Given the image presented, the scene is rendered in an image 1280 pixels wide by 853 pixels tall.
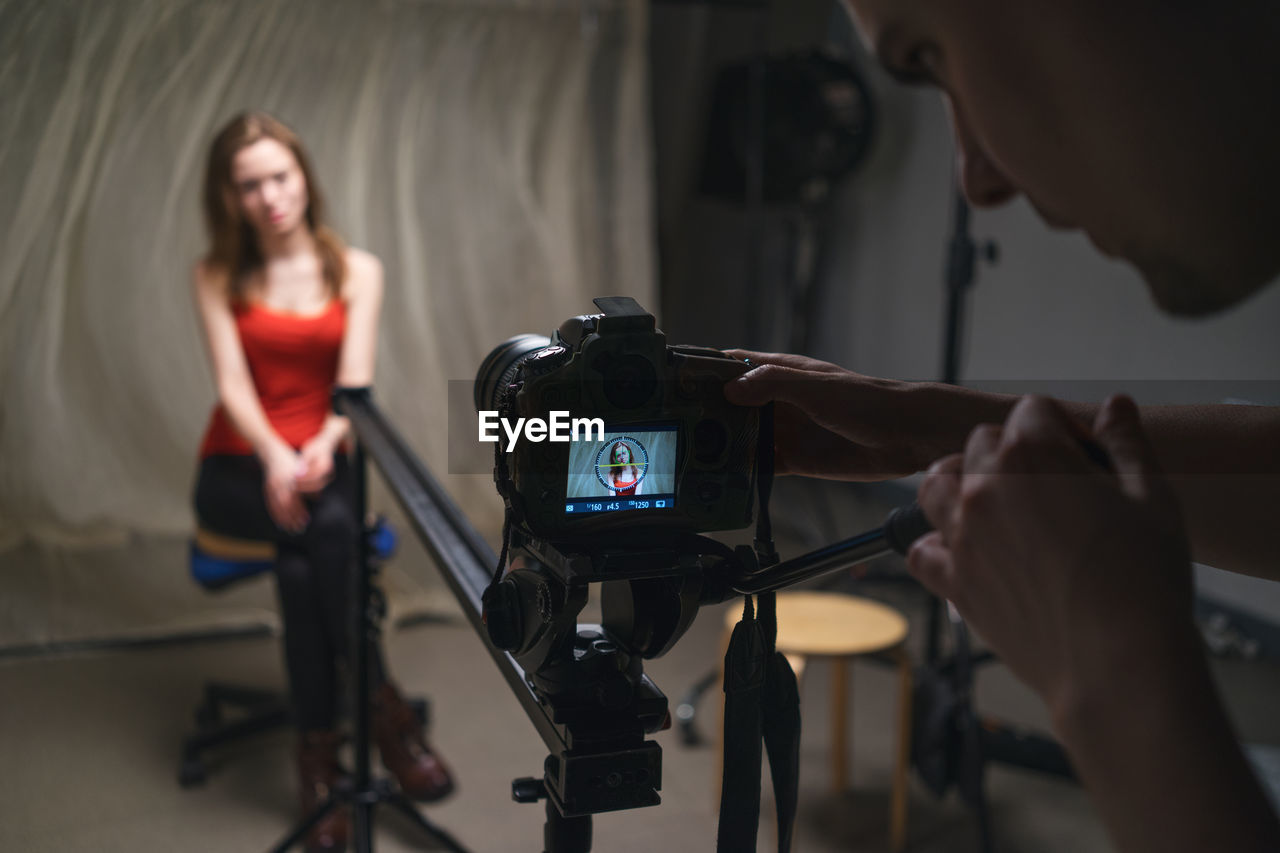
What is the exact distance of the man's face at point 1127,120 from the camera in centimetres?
34

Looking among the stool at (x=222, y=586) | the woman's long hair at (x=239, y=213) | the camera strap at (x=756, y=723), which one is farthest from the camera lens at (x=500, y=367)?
the woman's long hair at (x=239, y=213)

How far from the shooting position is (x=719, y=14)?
3.84 meters

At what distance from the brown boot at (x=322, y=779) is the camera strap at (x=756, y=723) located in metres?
1.45

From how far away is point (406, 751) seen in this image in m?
2.03

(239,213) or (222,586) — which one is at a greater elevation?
(239,213)

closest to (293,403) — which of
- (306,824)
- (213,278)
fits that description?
(213,278)

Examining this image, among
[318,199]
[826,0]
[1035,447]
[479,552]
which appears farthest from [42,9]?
[826,0]

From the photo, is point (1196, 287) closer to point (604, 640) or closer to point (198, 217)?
point (604, 640)

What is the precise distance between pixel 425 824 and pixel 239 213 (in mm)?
1248

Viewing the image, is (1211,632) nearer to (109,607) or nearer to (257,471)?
(257,471)

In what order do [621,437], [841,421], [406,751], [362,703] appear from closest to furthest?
1. [621,437]
2. [841,421]
3. [362,703]
4. [406,751]

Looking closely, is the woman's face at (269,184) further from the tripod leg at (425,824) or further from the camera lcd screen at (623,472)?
the camera lcd screen at (623,472)

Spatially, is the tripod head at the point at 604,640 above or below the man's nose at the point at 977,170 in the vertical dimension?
below

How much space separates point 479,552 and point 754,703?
0.29 meters
